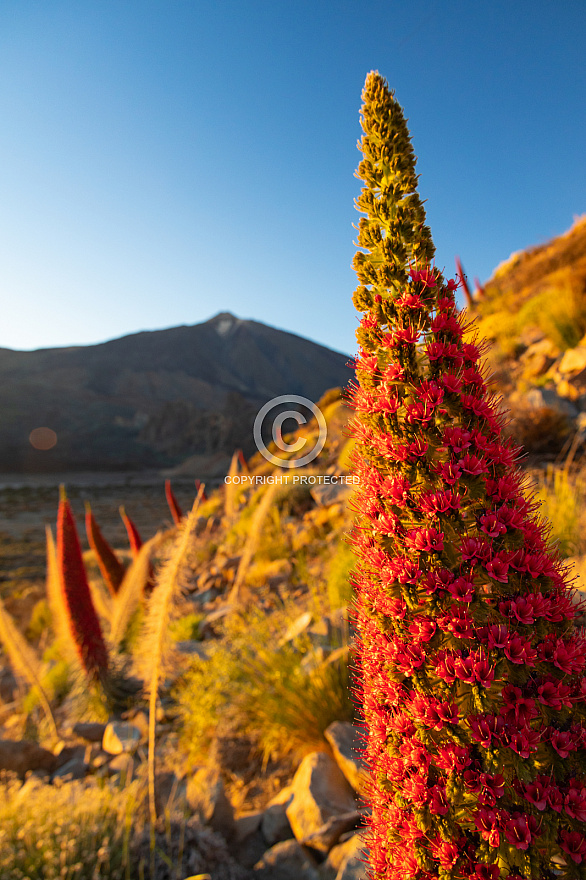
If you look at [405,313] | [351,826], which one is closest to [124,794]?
[351,826]

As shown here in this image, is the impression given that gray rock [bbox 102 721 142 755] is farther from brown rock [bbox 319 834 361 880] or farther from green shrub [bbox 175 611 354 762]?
brown rock [bbox 319 834 361 880]

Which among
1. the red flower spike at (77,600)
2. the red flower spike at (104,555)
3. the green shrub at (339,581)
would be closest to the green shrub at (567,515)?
the green shrub at (339,581)

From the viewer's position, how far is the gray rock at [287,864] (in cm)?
267

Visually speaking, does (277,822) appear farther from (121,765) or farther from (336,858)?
(121,765)

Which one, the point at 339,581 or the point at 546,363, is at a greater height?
the point at 546,363

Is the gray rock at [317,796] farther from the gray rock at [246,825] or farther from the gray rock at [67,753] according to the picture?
the gray rock at [67,753]

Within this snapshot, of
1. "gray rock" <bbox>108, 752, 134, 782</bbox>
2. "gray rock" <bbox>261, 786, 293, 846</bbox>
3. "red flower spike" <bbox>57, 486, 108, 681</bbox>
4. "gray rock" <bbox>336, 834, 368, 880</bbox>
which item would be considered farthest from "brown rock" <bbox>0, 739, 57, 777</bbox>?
"gray rock" <bbox>336, 834, 368, 880</bbox>

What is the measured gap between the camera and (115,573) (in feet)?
22.3

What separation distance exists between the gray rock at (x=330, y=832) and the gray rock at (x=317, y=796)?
0.05 meters

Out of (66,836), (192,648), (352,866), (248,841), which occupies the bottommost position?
(248,841)

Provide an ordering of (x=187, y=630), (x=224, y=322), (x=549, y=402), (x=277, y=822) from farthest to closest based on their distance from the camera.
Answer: (x=224, y=322) < (x=549, y=402) < (x=187, y=630) < (x=277, y=822)

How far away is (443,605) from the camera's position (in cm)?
103

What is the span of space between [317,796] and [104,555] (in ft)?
15.6

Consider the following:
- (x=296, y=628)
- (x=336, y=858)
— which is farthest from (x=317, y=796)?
(x=296, y=628)
